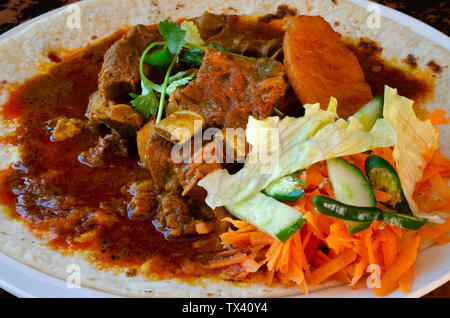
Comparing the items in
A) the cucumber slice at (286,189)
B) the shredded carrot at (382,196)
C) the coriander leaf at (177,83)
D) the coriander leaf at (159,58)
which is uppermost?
the coriander leaf at (159,58)

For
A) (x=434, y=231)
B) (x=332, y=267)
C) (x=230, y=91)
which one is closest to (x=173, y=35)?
(x=230, y=91)

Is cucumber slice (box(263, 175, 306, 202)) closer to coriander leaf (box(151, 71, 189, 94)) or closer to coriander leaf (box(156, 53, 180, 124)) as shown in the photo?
coriander leaf (box(156, 53, 180, 124))

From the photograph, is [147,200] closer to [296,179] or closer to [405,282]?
[296,179]

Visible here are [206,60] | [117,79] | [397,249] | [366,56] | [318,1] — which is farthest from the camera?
[318,1]

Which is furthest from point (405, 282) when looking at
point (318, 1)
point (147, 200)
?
point (318, 1)

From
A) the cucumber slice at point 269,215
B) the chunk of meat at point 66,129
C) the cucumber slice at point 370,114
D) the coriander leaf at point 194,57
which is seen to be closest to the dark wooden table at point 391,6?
the chunk of meat at point 66,129

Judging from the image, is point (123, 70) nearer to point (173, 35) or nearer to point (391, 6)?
point (173, 35)

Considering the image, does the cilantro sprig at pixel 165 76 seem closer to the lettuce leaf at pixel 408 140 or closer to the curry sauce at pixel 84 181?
the curry sauce at pixel 84 181
